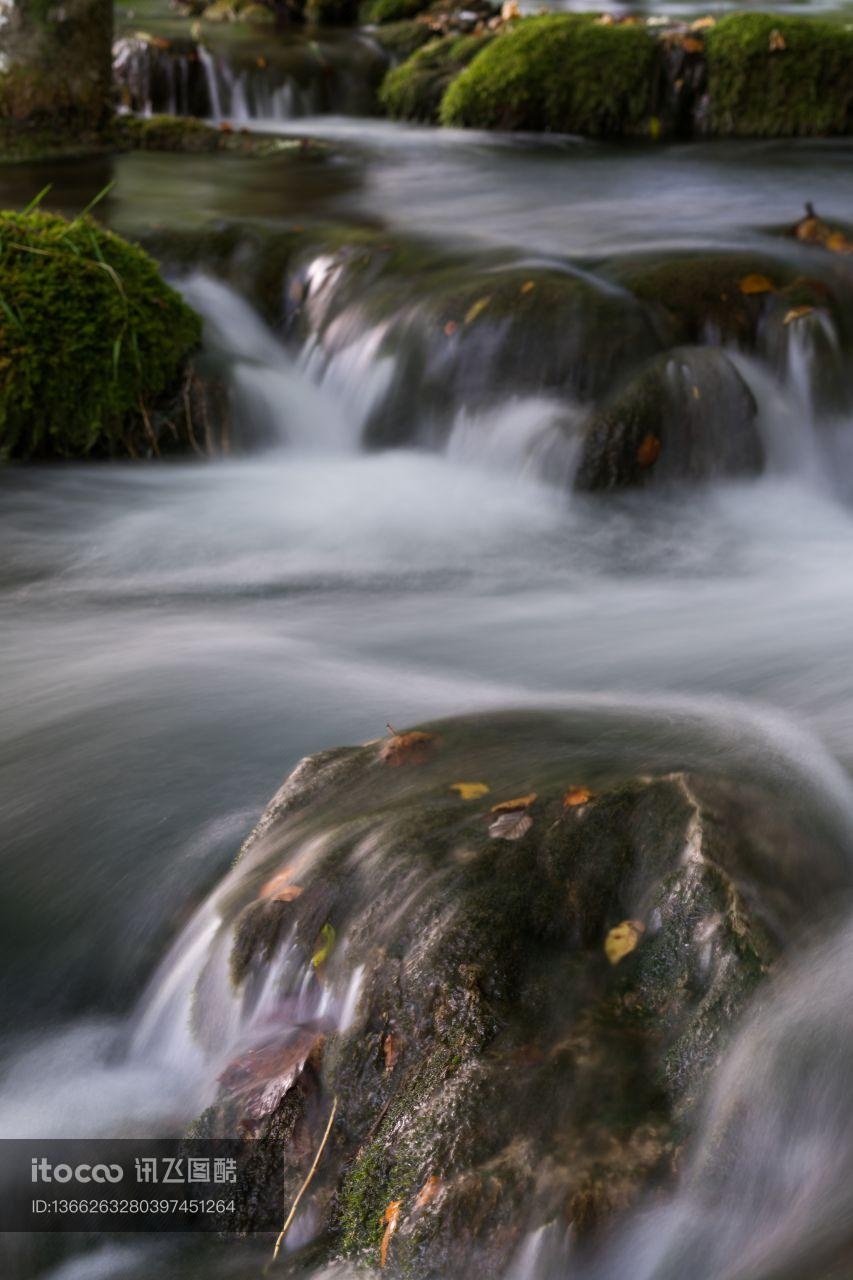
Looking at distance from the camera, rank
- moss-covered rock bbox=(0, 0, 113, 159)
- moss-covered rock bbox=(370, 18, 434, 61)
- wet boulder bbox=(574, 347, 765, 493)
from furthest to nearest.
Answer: moss-covered rock bbox=(370, 18, 434, 61), moss-covered rock bbox=(0, 0, 113, 159), wet boulder bbox=(574, 347, 765, 493)

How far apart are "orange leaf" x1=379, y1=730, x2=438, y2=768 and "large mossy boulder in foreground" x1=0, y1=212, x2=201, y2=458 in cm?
280

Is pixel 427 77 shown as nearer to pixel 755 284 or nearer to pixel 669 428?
pixel 755 284

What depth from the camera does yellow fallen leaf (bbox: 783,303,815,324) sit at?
17.2 feet

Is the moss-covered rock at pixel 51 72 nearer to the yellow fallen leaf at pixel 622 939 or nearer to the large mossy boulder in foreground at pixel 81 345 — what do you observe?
the large mossy boulder in foreground at pixel 81 345

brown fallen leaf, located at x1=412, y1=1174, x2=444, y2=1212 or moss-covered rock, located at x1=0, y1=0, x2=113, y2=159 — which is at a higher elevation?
moss-covered rock, located at x1=0, y1=0, x2=113, y2=159

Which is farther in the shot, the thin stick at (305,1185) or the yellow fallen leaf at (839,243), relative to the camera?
the yellow fallen leaf at (839,243)

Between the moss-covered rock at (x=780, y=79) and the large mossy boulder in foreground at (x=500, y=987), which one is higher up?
the moss-covered rock at (x=780, y=79)

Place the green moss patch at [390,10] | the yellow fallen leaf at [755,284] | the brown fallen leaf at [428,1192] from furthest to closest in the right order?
1. the green moss patch at [390,10]
2. the yellow fallen leaf at [755,284]
3. the brown fallen leaf at [428,1192]

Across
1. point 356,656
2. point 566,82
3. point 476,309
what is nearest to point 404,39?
point 566,82

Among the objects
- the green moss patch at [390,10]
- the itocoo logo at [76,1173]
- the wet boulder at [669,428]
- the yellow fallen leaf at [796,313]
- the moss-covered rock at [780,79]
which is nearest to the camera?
the itocoo logo at [76,1173]

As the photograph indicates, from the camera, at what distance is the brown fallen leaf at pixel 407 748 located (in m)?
2.71

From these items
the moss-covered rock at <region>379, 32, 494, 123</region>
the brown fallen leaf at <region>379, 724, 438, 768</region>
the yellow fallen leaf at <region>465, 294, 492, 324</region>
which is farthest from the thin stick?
the moss-covered rock at <region>379, 32, 494, 123</region>

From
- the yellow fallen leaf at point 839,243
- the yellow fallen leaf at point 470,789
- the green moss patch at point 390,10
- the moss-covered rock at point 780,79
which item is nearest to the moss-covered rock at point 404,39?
the green moss patch at point 390,10

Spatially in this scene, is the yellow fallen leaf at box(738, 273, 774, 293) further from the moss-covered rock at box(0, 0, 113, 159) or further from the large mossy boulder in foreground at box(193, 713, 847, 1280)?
the moss-covered rock at box(0, 0, 113, 159)
